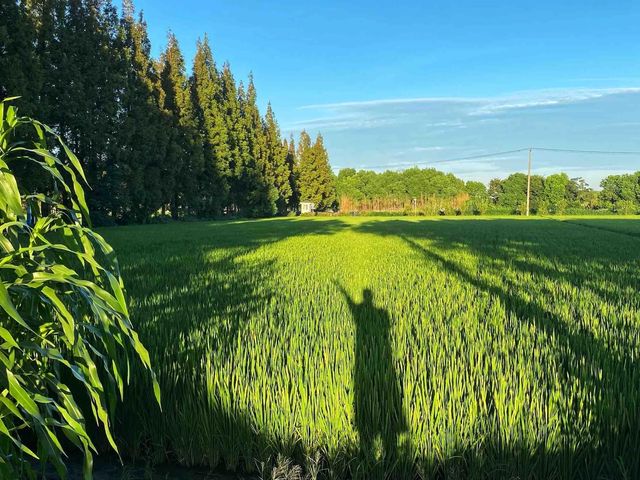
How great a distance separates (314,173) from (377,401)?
2072 inches

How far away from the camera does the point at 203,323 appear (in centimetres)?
304

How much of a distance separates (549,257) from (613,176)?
273 feet

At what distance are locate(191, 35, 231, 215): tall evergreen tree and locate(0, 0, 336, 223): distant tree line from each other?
0.08 meters

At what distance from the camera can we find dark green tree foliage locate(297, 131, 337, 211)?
53719 mm

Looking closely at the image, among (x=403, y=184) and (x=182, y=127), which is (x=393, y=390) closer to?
(x=182, y=127)

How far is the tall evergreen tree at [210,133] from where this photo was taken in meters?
32.1

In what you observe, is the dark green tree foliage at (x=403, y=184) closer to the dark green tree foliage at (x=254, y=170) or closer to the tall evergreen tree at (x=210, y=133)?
the dark green tree foliage at (x=254, y=170)

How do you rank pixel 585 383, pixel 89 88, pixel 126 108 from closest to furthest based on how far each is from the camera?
1. pixel 585 383
2. pixel 89 88
3. pixel 126 108

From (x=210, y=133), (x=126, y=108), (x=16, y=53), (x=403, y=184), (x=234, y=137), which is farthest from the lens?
(x=403, y=184)

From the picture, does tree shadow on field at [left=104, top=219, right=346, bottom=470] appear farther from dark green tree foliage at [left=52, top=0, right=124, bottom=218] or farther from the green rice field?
dark green tree foliage at [left=52, top=0, right=124, bottom=218]

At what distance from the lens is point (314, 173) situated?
5372 centimetres

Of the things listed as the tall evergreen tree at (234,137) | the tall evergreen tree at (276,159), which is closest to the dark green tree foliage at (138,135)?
the tall evergreen tree at (234,137)

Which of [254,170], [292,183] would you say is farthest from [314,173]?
[254,170]

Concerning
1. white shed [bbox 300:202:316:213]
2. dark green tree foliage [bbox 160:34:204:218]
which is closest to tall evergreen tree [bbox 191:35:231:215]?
dark green tree foliage [bbox 160:34:204:218]
